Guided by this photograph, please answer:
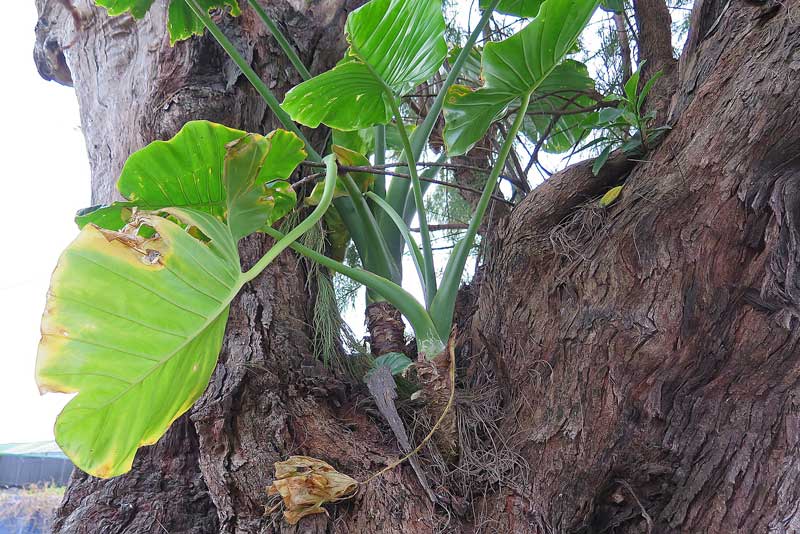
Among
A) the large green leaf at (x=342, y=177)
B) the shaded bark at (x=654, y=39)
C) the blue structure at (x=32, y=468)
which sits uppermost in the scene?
the shaded bark at (x=654, y=39)

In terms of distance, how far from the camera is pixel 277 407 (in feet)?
2.91

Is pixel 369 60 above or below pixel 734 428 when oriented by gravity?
above

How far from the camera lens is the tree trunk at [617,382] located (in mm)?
776

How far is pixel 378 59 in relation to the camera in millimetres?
959

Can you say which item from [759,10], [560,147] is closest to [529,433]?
[759,10]

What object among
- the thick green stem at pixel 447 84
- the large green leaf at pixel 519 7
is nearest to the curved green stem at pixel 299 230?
the thick green stem at pixel 447 84

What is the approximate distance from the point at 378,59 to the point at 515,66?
0.23 metres

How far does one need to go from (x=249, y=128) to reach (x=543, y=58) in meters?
0.60

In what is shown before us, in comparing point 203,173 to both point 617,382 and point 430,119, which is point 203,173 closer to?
point 430,119

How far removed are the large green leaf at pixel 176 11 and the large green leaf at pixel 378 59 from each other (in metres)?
0.36

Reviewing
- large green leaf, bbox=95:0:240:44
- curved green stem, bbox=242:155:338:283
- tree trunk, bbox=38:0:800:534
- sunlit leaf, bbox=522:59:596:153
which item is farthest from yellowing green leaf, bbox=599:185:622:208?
large green leaf, bbox=95:0:240:44

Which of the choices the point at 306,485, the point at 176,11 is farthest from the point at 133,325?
the point at 176,11

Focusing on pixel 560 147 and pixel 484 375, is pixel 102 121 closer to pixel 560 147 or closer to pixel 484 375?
pixel 484 375

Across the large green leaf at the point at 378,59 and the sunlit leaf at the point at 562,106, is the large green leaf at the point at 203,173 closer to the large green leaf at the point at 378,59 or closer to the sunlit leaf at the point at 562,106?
the large green leaf at the point at 378,59
